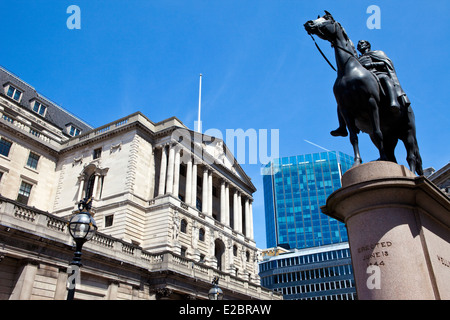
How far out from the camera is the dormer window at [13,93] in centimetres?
4785

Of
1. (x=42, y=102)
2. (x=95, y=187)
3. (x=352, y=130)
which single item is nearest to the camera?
(x=352, y=130)

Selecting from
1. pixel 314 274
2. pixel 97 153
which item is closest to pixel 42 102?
pixel 97 153

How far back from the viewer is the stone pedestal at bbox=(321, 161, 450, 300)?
18.3 feet

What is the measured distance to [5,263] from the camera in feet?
67.9

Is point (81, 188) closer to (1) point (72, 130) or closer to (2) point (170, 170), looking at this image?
(2) point (170, 170)

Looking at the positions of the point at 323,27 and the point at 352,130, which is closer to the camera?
the point at 352,130

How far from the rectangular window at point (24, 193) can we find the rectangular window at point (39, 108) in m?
14.7

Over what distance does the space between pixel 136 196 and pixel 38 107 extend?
24990 millimetres

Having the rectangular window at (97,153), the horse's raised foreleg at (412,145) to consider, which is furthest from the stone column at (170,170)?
the horse's raised foreleg at (412,145)

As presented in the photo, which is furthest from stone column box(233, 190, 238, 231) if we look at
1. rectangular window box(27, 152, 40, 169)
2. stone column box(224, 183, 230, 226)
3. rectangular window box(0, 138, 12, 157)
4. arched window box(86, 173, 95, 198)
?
rectangular window box(0, 138, 12, 157)

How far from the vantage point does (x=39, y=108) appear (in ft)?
171

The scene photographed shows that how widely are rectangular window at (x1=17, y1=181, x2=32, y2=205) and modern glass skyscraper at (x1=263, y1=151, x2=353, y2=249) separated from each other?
10908cm

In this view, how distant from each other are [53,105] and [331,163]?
360 ft

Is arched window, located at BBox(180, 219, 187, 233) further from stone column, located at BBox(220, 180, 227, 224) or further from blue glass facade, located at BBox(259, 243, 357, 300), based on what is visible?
blue glass facade, located at BBox(259, 243, 357, 300)
